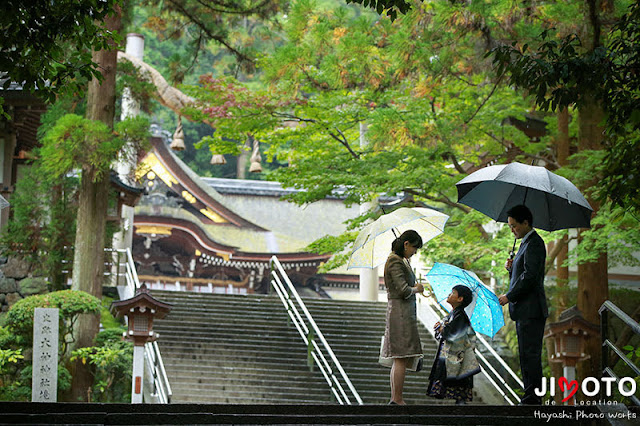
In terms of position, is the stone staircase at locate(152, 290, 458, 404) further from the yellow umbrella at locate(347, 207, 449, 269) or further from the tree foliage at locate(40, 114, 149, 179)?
the yellow umbrella at locate(347, 207, 449, 269)

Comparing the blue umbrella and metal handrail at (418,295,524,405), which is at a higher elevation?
the blue umbrella

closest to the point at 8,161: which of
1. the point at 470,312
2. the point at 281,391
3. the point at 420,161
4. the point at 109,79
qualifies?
the point at 109,79

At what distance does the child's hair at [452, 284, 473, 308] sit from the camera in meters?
6.19

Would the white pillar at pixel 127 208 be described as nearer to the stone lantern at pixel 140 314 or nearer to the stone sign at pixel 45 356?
the stone lantern at pixel 140 314

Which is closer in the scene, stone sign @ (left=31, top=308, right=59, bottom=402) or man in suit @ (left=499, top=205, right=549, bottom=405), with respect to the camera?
man in suit @ (left=499, top=205, right=549, bottom=405)

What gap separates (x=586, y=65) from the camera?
6.72m

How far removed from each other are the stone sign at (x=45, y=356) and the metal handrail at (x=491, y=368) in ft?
18.3

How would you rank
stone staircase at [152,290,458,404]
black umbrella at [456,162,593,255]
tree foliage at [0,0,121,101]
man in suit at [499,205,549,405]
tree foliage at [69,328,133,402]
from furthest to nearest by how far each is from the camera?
stone staircase at [152,290,458,404] < tree foliage at [69,328,133,402] < black umbrella at [456,162,593,255] < man in suit at [499,205,549,405] < tree foliage at [0,0,121,101]

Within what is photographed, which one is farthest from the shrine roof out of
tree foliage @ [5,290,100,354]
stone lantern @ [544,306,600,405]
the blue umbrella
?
the blue umbrella

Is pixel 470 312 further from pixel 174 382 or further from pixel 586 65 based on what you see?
pixel 174 382

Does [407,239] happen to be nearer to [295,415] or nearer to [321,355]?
[295,415]

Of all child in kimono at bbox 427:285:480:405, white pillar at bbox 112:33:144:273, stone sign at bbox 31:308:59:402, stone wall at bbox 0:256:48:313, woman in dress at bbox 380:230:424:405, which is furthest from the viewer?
white pillar at bbox 112:33:144:273

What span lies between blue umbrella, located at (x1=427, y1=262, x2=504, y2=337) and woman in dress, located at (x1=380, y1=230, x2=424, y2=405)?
17 cm

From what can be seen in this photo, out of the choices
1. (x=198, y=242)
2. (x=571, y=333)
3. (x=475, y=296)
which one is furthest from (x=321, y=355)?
(x=198, y=242)
